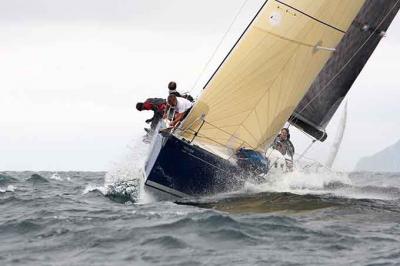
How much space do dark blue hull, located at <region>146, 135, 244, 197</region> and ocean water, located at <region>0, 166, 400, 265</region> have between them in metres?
0.37

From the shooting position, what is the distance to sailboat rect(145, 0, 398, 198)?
12.6 m

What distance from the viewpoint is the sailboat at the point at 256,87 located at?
12641 mm

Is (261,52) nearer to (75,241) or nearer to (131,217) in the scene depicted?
(131,217)

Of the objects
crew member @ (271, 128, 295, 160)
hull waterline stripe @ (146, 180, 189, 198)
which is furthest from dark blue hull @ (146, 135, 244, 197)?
crew member @ (271, 128, 295, 160)

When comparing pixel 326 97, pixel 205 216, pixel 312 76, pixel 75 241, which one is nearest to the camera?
pixel 75 241

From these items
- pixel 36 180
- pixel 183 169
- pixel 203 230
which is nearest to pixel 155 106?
pixel 183 169

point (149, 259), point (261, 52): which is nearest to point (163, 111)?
point (261, 52)

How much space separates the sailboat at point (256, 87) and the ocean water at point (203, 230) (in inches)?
21.9

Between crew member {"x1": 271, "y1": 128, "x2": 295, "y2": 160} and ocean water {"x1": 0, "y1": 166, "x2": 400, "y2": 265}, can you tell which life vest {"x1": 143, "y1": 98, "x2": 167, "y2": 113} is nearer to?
ocean water {"x1": 0, "y1": 166, "x2": 400, "y2": 265}

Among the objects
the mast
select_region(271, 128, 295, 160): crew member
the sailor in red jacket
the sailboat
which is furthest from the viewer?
select_region(271, 128, 295, 160): crew member

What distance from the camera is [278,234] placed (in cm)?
827

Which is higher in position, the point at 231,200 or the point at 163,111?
the point at 163,111

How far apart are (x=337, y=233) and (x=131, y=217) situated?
309 cm

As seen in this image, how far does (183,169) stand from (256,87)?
245 cm
